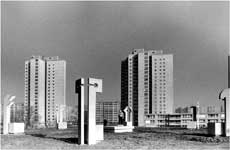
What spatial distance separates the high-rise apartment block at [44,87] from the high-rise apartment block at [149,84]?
2938cm

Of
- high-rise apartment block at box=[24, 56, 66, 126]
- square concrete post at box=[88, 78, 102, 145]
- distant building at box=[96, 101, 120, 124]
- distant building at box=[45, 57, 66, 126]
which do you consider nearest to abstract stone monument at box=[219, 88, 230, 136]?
square concrete post at box=[88, 78, 102, 145]

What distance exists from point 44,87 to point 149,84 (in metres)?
45.4

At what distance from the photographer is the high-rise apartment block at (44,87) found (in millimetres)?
114562

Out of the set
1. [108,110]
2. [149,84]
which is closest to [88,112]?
[149,84]

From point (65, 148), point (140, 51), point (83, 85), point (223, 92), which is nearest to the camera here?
point (65, 148)

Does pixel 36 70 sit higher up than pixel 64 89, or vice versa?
pixel 36 70

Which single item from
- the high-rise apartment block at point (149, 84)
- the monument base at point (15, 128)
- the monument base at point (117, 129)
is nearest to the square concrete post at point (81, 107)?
the monument base at point (15, 128)

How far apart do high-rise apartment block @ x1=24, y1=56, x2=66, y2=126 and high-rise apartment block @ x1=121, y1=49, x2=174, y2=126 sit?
96.4 feet

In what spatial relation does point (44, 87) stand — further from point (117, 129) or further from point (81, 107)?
point (81, 107)

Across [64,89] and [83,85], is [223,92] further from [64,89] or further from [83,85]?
[64,89]

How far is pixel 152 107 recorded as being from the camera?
104 metres

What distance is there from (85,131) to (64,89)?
108m

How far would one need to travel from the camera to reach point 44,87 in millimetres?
119375

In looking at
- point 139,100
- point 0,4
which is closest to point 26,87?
point 139,100
